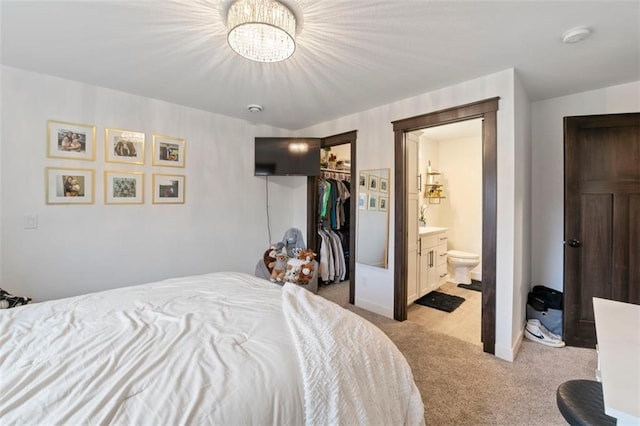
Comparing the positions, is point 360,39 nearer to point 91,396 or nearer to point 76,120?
point 91,396

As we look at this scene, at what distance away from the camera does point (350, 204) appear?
3340 millimetres

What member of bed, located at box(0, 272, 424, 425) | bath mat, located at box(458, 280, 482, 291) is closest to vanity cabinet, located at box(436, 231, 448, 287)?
bath mat, located at box(458, 280, 482, 291)

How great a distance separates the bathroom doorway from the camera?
349cm

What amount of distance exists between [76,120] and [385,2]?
2.80 metres

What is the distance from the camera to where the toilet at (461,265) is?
4078mm

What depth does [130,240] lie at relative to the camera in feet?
8.97

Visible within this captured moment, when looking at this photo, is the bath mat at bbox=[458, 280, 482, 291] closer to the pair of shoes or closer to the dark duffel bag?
the dark duffel bag

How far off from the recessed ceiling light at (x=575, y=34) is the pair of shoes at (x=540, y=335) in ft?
7.68

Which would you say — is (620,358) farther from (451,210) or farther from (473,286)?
(451,210)

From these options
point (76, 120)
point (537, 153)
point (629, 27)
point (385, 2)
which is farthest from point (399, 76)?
point (76, 120)

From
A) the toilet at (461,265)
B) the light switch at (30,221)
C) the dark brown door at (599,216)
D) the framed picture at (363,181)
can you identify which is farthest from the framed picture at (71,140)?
the toilet at (461,265)

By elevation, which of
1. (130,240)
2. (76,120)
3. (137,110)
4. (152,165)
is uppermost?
(137,110)

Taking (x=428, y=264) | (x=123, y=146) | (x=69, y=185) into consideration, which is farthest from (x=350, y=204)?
(x=69, y=185)

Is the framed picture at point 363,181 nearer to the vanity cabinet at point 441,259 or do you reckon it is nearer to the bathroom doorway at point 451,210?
the bathroom doorway at point 451,210
